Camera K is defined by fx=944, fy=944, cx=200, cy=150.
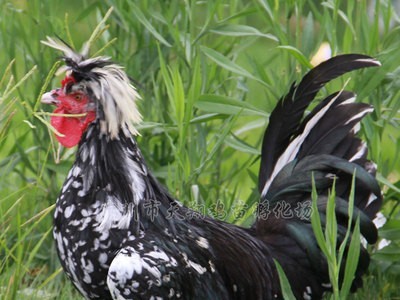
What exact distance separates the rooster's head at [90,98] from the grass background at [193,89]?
232 millimetres

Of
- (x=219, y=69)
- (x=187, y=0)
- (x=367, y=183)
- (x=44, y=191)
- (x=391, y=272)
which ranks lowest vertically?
(x=391, y=272)

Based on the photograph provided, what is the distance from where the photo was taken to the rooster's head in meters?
3.30

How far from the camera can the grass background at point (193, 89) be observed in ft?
12.6

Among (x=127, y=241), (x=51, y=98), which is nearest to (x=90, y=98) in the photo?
(x=51, y=98)

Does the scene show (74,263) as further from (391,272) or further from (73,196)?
(391,272)

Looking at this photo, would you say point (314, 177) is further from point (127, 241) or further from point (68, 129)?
point (68, 129)

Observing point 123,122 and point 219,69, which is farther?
point 219,69

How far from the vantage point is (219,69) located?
433cm

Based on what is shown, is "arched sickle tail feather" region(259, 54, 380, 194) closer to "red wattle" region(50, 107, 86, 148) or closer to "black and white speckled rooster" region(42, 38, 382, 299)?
"black and white speckled rooster" region(42, 38, 382, 299)

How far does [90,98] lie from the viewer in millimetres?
3348

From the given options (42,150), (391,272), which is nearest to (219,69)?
(42,150)

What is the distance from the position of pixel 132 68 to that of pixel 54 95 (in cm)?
103

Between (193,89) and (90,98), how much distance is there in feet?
1.84

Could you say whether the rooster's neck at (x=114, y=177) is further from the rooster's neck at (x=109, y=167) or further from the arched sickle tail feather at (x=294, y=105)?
the arched sickle tail feather at (x=294, y=105)
